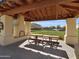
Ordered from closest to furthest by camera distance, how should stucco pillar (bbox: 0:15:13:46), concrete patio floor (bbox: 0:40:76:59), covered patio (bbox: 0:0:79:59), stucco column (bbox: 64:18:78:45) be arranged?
concrete patio floor (bbox: 0:40:76:59)
covered patio (bbox: 0:0:79:59)
stucco pillar (bbox: 0:15:13:46)
stucco column (bbox: 64:18:78:45)

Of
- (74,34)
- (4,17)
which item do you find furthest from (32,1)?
(74,34)

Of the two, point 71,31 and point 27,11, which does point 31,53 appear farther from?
point 71,31

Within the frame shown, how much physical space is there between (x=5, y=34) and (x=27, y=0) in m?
5.09

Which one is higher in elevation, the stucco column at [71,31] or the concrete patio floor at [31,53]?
the stucco column at [71,31]

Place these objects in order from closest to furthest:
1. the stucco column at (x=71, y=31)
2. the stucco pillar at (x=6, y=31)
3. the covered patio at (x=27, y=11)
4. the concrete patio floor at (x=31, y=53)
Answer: the concrete patio floor at (x=31, y=53)
the covered patio at (x=27, y=11)
the stucco pillar at (x=6, y=31)
the stucco column at (x=71, y=31)

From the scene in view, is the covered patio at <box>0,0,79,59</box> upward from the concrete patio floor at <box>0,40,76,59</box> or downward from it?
upward

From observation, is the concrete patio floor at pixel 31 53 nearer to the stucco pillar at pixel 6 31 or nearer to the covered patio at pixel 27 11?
the covered patio at pixel 27 11

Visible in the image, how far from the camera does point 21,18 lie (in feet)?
47.8

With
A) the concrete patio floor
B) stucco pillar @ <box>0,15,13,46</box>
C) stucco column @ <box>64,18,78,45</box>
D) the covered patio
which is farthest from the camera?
stucco column @ <box>64,18,78,45</box>

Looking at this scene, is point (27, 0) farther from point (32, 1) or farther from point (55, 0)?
point (55, 0)

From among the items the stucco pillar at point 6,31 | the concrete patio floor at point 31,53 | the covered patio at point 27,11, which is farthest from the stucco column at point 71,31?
the stucco pillar at point 6,31

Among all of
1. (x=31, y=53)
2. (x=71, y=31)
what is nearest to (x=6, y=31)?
(x=31, y=53)

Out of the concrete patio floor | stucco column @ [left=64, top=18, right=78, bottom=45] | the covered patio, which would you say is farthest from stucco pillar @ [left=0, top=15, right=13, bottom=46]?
stucco column @ [left=64, top=18, right=78, bottom=45]

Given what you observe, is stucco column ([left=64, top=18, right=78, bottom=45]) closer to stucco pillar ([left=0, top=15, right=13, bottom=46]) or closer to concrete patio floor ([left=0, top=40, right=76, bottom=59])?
concrete patio floor ([left=0, top=40, right=76, bottom=59])
